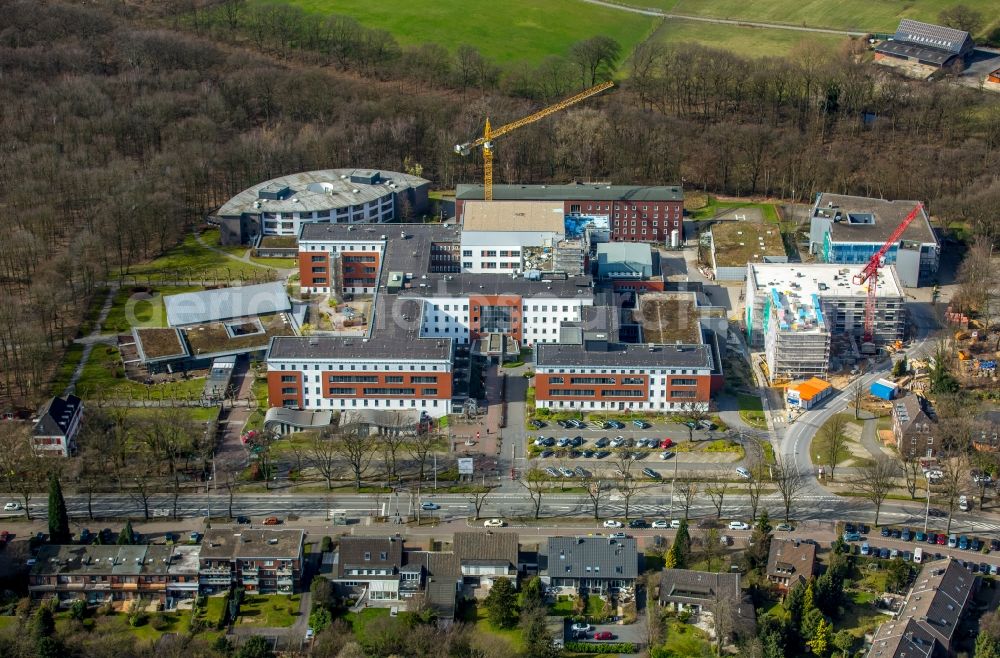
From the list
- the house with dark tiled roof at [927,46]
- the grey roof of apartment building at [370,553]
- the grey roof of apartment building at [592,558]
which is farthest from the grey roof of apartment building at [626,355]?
the house with dark tiled roof at [927,46]

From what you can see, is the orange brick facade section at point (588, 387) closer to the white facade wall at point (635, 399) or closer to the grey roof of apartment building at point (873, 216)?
the white facade wall at point (635, 399)

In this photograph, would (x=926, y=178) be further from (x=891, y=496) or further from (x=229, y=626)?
(x=229, y=626)

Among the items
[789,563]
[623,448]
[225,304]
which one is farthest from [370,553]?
[225,304]

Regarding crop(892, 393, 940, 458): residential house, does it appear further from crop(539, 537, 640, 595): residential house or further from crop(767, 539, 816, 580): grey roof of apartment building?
crop(539, 537, 640, 595): residential house

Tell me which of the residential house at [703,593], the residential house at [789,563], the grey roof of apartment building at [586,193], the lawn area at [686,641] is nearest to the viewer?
the lawn area at [686,641]

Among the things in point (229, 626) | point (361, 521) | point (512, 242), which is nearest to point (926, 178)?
point (512, 242)

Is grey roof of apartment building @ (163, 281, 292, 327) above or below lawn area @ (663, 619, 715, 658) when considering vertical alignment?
above

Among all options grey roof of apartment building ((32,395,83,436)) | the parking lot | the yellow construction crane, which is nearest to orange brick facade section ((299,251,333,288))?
the yellow construction crane

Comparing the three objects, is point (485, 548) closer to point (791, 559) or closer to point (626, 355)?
point (791, 559)
